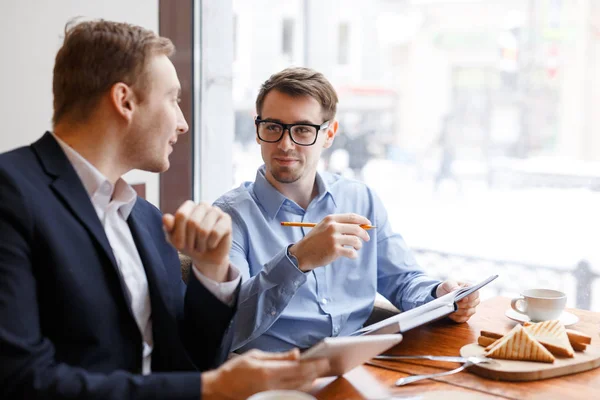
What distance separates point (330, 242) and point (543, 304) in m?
0.61

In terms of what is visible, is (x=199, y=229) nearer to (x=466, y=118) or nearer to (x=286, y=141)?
(x=286, y=141)

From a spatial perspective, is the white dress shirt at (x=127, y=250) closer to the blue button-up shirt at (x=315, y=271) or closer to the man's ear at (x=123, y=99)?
the man's ear at (x=123, y=99)

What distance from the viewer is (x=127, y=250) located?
1469 mm

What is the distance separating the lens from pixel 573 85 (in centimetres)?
309

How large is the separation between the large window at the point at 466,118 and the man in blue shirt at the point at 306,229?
2.96ft

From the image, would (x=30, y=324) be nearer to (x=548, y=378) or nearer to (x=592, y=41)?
(x=548, y=378)

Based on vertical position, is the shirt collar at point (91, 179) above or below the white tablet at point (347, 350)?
above

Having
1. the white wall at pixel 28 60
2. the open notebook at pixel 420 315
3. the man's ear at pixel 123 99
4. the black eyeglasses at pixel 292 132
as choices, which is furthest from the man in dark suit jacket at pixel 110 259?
the white wall at pixel 28 60

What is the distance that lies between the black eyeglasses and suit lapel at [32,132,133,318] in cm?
84

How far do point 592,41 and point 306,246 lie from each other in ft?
6.79

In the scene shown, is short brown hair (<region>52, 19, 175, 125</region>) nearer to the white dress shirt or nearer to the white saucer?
the white dress shirt

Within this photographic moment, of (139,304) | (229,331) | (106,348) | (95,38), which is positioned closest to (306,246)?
(229,331)

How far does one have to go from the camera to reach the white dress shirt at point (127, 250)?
137 cm

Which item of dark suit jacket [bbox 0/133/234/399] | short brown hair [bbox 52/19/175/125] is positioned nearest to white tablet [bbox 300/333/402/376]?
dark suit jacket [bbox 0/133/234/399]
